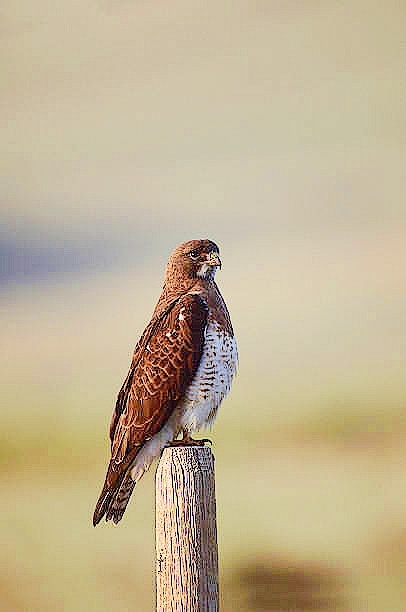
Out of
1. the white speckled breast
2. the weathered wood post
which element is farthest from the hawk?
the weathered wood post

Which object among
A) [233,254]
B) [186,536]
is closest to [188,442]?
[186,536]

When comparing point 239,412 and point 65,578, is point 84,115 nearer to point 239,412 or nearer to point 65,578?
point 239,412

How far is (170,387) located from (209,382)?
71 millimetres

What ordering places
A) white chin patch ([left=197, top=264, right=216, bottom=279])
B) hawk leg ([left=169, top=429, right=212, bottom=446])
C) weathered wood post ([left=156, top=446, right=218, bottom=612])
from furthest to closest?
white chin patch ([left=197, top=264, right=216, bottom=279]) < hawk leg ([left=169, top=429, right=212, bottom=446]) < weathered wood post ([left=156, top=446, right=218, bottom=612])

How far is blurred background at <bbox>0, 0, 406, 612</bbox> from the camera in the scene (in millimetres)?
2359

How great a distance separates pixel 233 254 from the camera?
2.48 m

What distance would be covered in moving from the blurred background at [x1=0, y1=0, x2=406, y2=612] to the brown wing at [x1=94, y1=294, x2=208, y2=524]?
845mm

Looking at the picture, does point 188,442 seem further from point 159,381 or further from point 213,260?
point 213,260

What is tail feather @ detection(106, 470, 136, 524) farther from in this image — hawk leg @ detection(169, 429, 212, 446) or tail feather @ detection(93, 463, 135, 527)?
hawk leg @ detection(169, 429, 212, 446)

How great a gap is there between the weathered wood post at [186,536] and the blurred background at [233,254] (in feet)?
3.60

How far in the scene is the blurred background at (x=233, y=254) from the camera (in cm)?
236

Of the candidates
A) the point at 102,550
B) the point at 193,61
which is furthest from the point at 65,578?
the point at 193,61

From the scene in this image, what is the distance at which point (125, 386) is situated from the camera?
166 centimetres

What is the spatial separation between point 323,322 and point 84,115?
3.06 feet
